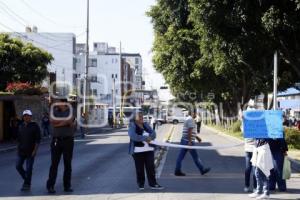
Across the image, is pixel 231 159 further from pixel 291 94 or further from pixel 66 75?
pixel 66 75

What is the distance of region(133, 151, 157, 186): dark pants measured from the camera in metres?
12.7

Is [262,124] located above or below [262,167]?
above

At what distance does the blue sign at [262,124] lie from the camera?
470 inches

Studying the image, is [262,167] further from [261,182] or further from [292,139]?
[292,139]

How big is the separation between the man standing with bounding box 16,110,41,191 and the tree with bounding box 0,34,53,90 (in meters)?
34.7

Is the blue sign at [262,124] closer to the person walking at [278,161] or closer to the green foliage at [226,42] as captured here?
the person walking at [278,161]

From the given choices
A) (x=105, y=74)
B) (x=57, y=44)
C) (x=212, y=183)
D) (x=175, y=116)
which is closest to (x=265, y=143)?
(x=212, y=183)

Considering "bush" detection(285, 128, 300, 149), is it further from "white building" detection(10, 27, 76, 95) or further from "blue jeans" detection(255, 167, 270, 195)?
"white building" detection(10, 27, 76, 95)

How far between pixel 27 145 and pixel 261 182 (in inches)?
197

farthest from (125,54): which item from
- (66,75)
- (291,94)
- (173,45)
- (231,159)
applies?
(231,159)

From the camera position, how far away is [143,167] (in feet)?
42.1

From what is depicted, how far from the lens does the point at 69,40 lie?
281ft

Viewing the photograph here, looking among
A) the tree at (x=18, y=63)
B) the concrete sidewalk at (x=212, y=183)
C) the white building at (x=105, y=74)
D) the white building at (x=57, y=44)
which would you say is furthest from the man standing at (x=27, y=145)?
the white building at (x=105, y=74)

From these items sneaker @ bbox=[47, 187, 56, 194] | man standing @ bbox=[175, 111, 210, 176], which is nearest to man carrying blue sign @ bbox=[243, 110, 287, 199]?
man standing @ bbox=[175, 111, 210, 176]
